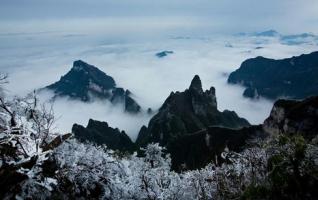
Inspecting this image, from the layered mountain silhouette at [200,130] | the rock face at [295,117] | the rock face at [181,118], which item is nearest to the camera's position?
the rock face at [295,117]

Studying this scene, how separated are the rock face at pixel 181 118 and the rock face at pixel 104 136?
20.7 feet

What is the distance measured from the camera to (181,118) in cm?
18100

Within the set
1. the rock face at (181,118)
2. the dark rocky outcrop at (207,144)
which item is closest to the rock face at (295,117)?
the dark rocky outcrop at (207,144)

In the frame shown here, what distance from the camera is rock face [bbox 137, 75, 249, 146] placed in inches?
6388

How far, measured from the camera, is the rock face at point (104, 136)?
165 meters

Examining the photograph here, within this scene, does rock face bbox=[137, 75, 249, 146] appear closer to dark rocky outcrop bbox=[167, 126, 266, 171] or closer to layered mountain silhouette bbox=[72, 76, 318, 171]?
layered mountain silhouette bbox=[72, 76, 318, 171]

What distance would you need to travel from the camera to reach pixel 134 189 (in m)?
26.0

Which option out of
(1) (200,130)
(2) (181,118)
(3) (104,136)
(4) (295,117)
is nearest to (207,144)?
(1) (200,130)

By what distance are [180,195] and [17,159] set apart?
41.6ft

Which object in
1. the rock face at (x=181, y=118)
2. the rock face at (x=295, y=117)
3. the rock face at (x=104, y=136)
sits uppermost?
the rock face at (x=295, y=117)

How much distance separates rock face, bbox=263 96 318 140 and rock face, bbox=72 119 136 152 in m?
63.5

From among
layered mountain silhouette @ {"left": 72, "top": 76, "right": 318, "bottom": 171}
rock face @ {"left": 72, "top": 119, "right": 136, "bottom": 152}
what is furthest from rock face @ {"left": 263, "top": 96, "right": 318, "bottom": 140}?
rock face @ {"left": 72, "top": 119, "right": 136, "bottom": 152}

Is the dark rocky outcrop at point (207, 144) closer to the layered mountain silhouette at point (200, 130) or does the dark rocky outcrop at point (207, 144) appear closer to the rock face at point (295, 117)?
the layered mountain silhouette at point (200, 130)

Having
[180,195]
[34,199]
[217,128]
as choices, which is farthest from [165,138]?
[34,199]
